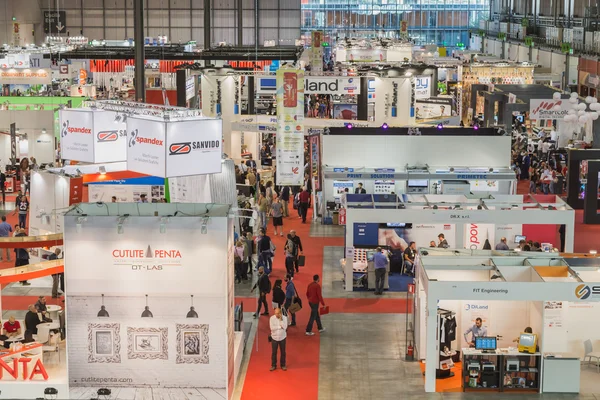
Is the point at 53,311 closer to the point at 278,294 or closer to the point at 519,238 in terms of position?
the point at 278,294

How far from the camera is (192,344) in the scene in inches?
452

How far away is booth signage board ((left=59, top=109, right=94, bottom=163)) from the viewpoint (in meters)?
16.5

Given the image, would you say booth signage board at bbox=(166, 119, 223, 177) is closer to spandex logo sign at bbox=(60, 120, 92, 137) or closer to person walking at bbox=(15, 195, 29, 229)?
spandex logo sign at bbox=(60, 120, 92, 137)

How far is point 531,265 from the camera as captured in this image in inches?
519

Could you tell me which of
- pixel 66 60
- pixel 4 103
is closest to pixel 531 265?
pixel 4 103

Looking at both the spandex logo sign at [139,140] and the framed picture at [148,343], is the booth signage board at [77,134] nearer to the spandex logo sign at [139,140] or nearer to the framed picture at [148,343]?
the spandex logo sign at [139,140]

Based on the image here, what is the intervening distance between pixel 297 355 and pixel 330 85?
12.6 meters

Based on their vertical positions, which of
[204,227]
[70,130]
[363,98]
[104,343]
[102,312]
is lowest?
[104,343]

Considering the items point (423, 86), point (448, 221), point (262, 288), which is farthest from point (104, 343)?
point (423, 86)

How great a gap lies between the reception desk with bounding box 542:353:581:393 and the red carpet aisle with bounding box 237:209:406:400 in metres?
2.82

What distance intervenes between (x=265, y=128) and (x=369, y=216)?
9.74 meters

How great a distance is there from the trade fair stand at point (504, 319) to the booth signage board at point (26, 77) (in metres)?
22.6

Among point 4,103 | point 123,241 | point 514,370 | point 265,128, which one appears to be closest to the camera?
point 123,241

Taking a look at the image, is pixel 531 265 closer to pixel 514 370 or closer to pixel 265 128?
pixel 514 370
